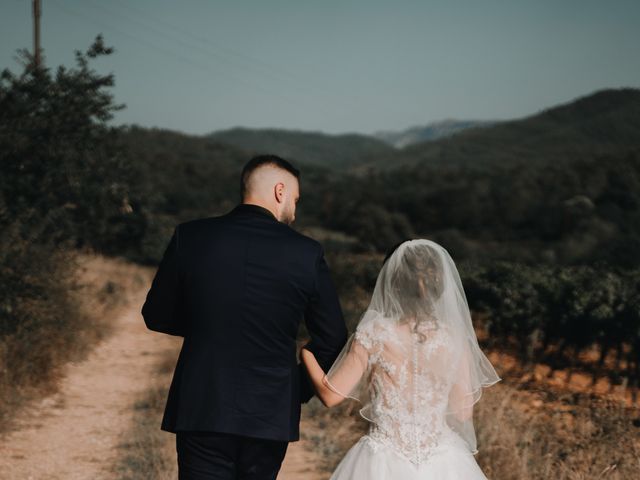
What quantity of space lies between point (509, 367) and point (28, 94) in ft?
34.6

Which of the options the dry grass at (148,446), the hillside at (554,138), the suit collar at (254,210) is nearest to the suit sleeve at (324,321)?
the suit collar at (254,210)

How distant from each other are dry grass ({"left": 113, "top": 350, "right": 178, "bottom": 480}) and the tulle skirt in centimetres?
221

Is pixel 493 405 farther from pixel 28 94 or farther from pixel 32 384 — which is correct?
pixel 28 94

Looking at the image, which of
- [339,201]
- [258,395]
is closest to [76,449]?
[258,395]

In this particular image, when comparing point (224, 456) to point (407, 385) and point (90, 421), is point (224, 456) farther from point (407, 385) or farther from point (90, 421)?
point (90, 421)

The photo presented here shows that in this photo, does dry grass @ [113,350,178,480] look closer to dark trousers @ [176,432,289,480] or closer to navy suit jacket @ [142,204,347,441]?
dark trousers @ [176,432,289,480]

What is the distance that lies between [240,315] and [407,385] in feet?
3.24

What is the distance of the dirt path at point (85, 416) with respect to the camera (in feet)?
17.9

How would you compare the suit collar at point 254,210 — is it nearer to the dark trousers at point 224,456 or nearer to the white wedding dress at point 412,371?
the white wedding dress at point 412,371

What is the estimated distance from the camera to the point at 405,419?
117 inches

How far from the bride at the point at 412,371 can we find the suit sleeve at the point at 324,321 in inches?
5.1

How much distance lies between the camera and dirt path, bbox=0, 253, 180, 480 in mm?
5441

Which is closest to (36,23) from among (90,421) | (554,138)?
(90,421)

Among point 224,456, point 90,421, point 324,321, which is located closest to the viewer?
point 224,456
